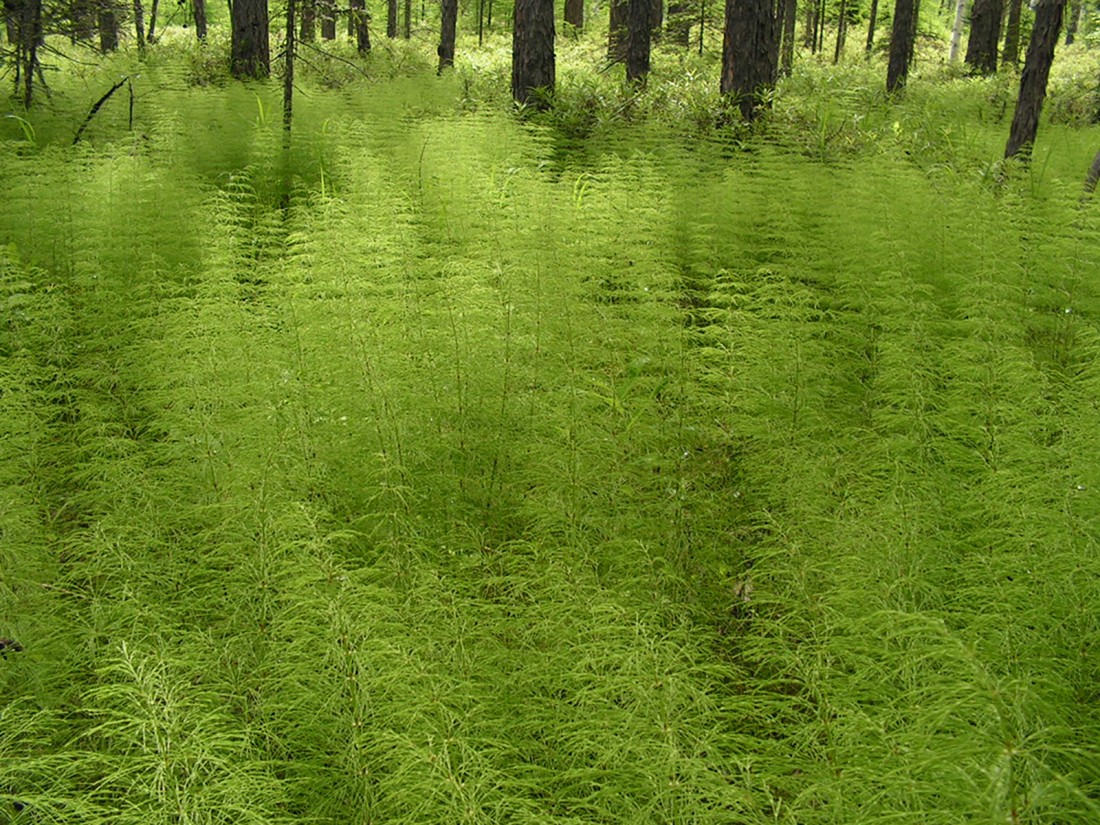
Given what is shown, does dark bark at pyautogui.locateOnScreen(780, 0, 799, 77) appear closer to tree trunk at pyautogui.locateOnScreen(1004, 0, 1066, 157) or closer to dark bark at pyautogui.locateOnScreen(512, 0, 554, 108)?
dark bark at pyautogui.locateOnScreen(512, 0, 554, 108)

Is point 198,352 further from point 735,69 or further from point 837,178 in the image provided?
point 735,69

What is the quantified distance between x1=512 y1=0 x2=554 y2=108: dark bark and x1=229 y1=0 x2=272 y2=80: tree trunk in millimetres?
3675

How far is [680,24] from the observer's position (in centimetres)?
1761

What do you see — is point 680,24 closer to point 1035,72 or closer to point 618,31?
point 618,31

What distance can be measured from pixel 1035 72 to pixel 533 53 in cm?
503

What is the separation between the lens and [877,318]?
14.4ft

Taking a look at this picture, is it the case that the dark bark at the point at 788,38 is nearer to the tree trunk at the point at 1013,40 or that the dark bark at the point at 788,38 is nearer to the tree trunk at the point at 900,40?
the tree trunk at the point at 900,40

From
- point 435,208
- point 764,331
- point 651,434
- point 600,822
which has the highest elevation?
point 435,208

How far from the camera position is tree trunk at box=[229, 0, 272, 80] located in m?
10.3

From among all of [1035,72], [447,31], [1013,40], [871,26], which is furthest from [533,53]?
[871,26]

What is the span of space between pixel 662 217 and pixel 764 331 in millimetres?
1723

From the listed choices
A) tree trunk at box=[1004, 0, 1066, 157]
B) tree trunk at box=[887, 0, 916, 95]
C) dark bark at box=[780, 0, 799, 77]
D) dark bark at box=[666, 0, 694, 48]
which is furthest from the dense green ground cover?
dark bark at box=[666, 0, 694, 48]

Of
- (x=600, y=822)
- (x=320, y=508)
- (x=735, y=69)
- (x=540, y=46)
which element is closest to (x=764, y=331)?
(x=320, y=508)

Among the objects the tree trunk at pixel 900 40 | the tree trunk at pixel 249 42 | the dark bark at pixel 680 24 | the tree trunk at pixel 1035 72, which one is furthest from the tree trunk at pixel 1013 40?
the tree trunk at pixel 249 42
